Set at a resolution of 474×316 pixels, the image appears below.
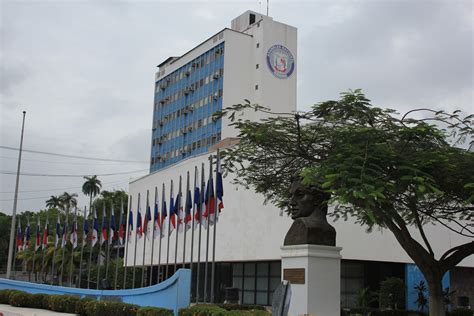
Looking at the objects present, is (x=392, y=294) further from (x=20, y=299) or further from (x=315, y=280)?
(x=315, y=280)

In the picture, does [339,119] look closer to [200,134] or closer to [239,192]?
[239,192]

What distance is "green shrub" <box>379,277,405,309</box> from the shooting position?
105ft

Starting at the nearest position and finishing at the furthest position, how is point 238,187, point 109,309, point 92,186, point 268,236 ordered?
1. point 109,309
2. point 268,236
3. point 238,187
4. point 92,186

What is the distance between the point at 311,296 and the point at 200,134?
193 ft

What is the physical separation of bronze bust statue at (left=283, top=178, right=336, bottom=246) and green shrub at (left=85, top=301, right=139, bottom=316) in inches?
293

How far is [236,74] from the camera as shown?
6869 cm

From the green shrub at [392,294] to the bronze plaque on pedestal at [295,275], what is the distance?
64.1 ft

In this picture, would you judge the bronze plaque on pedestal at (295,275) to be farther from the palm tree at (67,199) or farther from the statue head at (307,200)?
the palm tree at (67,199)

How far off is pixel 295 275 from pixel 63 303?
45.9ft

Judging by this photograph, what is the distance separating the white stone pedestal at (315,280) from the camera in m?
13.6

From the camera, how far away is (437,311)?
727 inches


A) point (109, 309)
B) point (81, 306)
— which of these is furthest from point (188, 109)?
point (109, 309)

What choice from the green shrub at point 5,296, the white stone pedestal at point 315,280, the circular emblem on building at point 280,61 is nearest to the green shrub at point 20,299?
the green shrub at point 5,296

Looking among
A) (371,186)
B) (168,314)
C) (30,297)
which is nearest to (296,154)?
(371,186)
